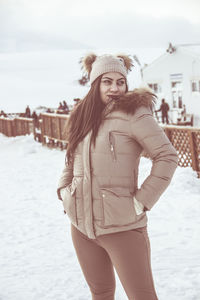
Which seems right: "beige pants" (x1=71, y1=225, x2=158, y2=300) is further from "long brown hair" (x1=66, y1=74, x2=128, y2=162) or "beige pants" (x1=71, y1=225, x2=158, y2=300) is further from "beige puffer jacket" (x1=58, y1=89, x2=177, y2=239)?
"long brown hair" (x1=66, y1=74, x2=128, y2=162)

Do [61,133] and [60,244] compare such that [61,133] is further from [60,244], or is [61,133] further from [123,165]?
[123,165]

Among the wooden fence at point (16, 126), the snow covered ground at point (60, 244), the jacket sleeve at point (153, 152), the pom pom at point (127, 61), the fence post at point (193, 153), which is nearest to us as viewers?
the jacket sleeve at point (153, 152)

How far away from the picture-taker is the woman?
1777 mm

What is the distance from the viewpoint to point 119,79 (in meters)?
1.95

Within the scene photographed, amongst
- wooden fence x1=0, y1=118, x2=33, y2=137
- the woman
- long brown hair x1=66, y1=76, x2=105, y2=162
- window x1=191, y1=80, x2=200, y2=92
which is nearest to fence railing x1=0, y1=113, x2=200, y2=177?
wooden fence x1=0, y1=118, x2=33, y2=137

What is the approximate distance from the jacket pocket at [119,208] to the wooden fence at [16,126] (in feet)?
48.0

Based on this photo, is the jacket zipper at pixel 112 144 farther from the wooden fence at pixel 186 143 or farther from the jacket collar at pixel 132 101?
the wooden fence at pixel 186 143

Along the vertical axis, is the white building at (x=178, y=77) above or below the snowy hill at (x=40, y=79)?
below

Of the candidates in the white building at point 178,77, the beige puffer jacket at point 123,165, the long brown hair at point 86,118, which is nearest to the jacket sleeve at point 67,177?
the long brown hair at point 86,118

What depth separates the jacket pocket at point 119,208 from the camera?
179cm

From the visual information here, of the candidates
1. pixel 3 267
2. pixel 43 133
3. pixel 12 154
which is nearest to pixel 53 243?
pixel 3 267

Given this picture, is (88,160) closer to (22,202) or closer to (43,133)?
(22,202)

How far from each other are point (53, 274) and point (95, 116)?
2189 millimetres

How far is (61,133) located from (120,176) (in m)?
10.7
